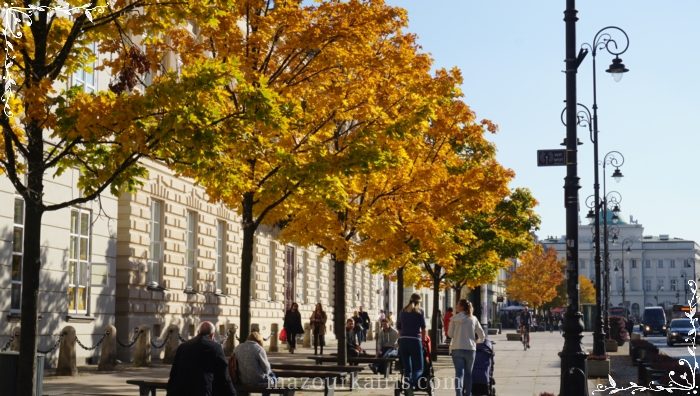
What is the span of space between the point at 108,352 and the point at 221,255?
37.9 ft

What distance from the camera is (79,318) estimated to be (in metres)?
25.8

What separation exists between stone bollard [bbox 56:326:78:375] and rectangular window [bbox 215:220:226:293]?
1306 cm

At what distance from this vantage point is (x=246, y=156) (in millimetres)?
17344

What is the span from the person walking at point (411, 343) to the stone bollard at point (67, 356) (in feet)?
23.9

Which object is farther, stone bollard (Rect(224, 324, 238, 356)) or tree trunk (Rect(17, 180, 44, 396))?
stone bollard (Rect(224, 324, 238, 356))

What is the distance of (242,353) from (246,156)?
10.1ft

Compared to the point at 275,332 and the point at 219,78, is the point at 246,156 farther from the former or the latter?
the point at 275,332

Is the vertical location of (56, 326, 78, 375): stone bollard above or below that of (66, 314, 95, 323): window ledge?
below

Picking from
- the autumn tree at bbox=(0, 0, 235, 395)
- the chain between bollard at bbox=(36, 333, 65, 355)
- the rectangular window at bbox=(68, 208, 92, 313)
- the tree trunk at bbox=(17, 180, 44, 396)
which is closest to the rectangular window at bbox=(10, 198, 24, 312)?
the chain between bollard at bbox=(36, 333, 65, 355)

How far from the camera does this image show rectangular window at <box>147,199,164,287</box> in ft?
101

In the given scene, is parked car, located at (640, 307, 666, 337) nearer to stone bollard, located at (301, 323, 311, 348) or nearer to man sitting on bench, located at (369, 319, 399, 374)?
stone bollard, located at (301, 323, 311, 348)

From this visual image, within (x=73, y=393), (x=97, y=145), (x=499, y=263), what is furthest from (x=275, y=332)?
(x=97, y=145)

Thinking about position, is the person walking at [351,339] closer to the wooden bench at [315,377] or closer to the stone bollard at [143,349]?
the stone bollard at [143,349]

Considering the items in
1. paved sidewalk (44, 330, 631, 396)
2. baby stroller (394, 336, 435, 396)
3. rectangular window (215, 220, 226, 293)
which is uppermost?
rectangular window (215, 220, 226, 293)
